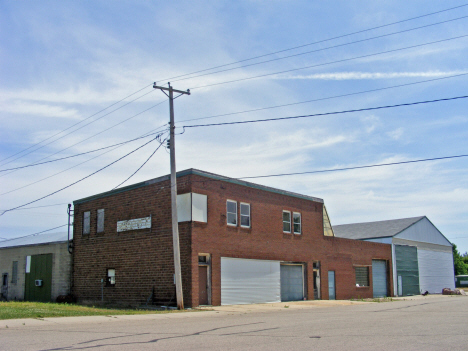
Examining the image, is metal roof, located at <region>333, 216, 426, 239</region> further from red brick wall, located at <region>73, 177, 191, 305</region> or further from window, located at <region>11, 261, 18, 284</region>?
window, located at <region>11, 261, 18, 284</region>

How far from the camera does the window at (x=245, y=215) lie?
93.7ft

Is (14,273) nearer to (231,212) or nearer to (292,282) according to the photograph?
(231,212)

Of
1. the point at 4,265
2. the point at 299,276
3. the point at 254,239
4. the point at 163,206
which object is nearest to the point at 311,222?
the point at 299,276

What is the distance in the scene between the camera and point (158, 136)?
24469 millimetres

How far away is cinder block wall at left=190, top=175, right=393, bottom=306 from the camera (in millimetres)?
26078

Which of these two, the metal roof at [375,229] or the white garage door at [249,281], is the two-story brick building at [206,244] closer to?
the white garage door at [249,281]

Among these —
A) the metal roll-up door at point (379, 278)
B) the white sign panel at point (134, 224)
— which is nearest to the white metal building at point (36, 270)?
the white sign panel at point (134, 224)

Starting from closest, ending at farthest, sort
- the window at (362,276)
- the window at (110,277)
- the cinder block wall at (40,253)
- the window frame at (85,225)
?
the window at (110,277)
the window frame at (85,225)
the cinder block wall at (40,253)
the window at (362,276)

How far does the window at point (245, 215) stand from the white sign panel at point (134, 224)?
5.28 m

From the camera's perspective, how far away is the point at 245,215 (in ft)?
94.3

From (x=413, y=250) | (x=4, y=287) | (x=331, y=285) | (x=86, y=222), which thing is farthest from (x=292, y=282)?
(x=413, y=250)

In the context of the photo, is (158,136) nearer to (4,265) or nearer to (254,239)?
(254,239)

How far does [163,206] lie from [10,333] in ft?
A: 45.9

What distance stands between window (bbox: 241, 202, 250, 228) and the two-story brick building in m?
0.06
